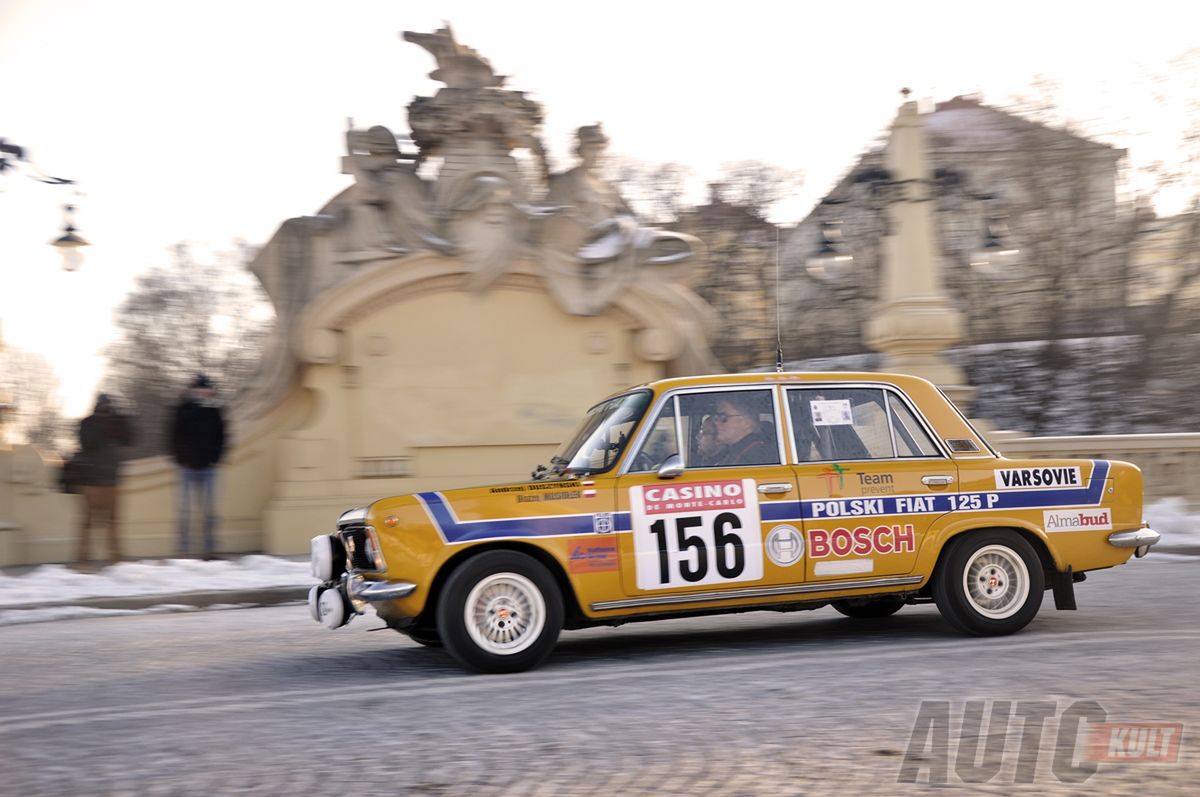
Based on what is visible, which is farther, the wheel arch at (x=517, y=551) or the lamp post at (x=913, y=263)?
the lamp post at (x=913, y=263)

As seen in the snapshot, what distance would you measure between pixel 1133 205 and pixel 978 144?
5.61 m

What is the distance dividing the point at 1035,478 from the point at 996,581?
72 cm

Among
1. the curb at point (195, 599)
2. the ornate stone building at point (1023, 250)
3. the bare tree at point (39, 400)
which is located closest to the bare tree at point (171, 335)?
the bare tree at point (39, 400)

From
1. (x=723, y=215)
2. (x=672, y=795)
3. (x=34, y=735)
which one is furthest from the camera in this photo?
(x=723, y=215)

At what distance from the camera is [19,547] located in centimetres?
1675

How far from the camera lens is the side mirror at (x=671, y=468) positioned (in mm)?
7875

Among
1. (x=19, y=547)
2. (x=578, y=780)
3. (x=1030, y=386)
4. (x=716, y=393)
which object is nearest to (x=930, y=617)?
(x=716, y=393)

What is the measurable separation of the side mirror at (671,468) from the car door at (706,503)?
25 mm

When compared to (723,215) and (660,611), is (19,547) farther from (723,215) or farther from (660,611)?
(723,215)

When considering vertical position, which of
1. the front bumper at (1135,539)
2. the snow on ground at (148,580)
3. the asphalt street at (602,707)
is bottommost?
the asphalt street at (602,707)

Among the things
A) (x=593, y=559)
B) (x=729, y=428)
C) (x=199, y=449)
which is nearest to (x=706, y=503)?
(x=729, y=428)

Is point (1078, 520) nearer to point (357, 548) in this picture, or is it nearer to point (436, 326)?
point (357, 548)

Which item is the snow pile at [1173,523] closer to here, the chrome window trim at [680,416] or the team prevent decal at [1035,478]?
the team prevent decal at [1035,478]

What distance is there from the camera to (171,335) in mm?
49625
